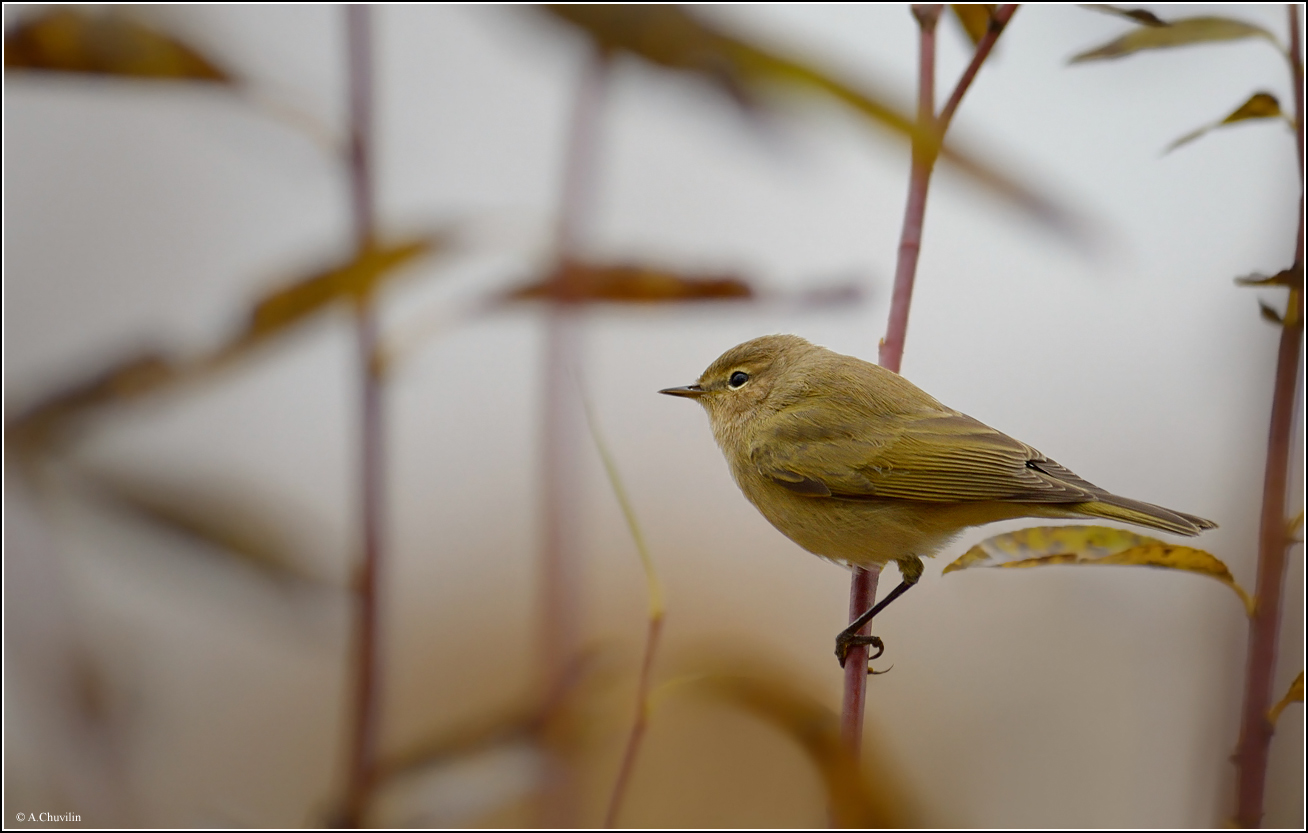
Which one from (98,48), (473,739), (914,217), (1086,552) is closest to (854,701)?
(1086,552)

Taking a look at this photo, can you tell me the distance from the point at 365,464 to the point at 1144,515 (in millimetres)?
930

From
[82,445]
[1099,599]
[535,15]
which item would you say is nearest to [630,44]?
[535,15]

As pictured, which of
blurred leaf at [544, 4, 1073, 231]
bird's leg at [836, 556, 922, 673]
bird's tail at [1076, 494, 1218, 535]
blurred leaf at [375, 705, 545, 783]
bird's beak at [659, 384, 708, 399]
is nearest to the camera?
blurred leaf at [544, 4, 1073, 231]

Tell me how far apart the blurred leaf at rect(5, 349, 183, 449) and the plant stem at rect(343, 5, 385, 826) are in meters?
0.17

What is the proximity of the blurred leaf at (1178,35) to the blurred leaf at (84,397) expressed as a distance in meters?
0.83

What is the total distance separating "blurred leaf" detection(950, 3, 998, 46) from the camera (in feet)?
3.01

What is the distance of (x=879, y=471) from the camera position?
160 cm

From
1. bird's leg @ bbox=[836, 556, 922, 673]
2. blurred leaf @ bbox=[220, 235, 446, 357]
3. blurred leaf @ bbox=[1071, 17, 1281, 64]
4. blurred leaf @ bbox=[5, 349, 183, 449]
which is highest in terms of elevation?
blurred leaf @ bbox=[1071, 17, 1281, 64]

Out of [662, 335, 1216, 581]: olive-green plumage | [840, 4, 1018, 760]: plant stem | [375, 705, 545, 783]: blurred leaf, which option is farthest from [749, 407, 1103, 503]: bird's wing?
[375, 705, 545, 783]: blurred leaf

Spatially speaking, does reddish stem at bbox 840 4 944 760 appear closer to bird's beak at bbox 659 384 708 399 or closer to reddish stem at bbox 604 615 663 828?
reddish stem at bbox 604 615 663 828

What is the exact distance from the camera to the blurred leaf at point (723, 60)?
0.54 m

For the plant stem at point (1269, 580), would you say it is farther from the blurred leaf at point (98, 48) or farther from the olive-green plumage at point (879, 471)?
the blurred leaf at point (98, 48)

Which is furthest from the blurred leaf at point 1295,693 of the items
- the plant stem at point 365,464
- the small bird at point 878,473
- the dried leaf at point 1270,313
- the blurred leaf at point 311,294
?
the blurred leaf at point 311,294

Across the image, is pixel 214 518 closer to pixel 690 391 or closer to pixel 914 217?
pixel 914 217
